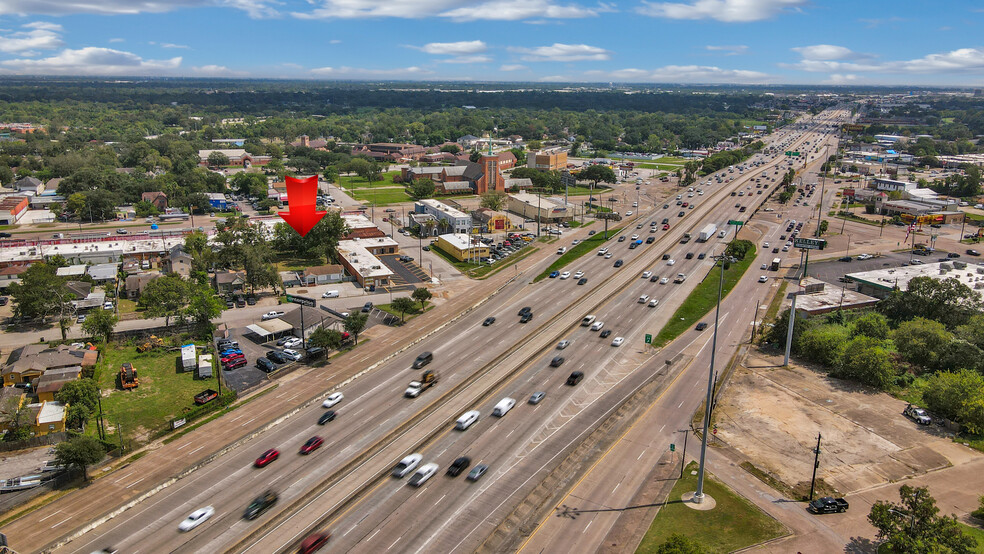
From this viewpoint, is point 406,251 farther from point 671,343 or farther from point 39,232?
point 39,232

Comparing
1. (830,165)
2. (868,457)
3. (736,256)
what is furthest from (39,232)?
(830,165)

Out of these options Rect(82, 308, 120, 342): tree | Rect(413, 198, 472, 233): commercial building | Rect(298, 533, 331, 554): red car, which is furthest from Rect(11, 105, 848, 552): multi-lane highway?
Rect(413, 198, 472, 233): commercial building

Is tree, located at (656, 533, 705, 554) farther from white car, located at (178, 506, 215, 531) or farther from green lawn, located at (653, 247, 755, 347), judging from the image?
green lawn, located at (653, 247, 755, 347)

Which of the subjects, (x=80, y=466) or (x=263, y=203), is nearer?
(x=80, y=466)

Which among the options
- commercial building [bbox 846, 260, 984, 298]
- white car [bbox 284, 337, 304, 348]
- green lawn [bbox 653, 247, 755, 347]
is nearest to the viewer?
white car [bbox 284, 337, 304, 348]

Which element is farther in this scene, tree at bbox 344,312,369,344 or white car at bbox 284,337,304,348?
white car at bbox 284,337,304,348

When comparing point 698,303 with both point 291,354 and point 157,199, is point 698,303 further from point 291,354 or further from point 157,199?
point 157,199
